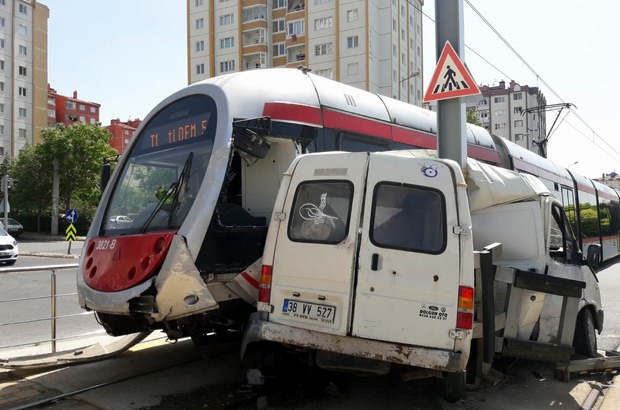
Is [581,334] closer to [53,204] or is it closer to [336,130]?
[336,130]

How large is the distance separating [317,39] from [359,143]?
50733 millimetres

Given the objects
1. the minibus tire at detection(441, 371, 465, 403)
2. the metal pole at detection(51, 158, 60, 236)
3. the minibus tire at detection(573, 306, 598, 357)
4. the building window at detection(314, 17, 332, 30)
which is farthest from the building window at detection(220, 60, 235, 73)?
the minibus tire at detection(441, 371, 465, 403)

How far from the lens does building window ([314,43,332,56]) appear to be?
54.6 metres

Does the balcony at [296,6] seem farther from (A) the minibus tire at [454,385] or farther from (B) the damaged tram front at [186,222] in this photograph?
(A) the minibus tire at [454,385]

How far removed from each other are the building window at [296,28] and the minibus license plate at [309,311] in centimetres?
5559

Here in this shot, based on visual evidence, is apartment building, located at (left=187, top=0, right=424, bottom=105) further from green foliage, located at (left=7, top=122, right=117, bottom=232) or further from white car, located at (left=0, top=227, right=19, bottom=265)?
white car, located at (left=0, top=227, right=19, bottom=265)

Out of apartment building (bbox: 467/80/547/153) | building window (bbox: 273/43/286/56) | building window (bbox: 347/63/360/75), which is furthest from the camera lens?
apartment building (bbox: 467/80/547/153)

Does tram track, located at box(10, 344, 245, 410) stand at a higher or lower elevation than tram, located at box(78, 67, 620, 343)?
lower

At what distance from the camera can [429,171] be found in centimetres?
469

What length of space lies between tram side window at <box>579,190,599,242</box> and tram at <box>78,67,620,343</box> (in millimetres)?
13124

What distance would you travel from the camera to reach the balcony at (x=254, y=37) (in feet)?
196

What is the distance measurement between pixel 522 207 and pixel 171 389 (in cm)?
428

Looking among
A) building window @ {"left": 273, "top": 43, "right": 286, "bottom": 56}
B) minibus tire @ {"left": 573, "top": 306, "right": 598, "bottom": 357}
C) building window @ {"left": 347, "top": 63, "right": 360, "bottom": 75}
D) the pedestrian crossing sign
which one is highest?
building window @ {"left": 273, "top": 43, "right": 286, "bottom": 56}

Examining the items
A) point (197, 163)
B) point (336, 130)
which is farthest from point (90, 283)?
point (336, 130)
